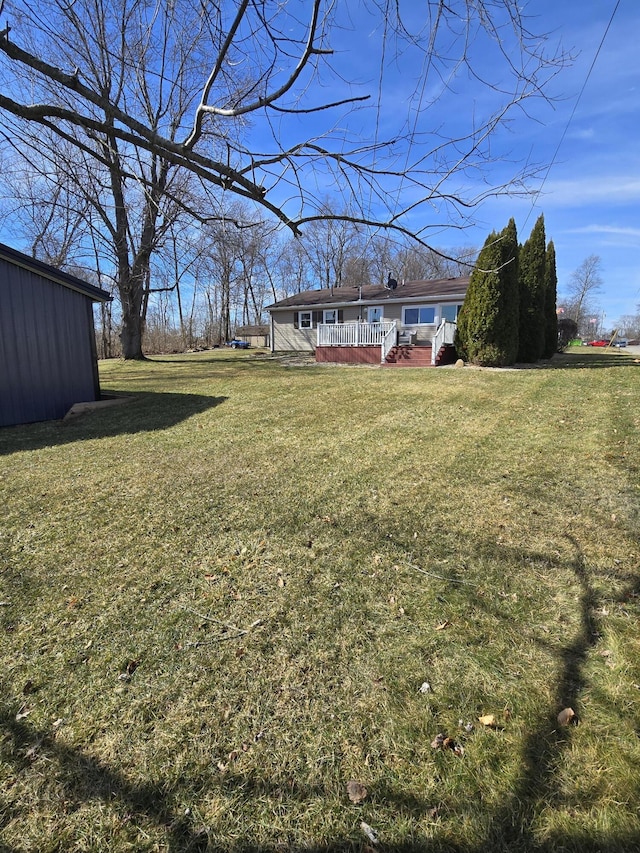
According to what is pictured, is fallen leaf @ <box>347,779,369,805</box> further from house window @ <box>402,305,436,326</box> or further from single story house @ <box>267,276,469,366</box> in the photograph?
house window @ <box>402,305,436,326</box>

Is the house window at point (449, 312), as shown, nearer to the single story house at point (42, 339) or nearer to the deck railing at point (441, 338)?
the deck railing at point (441, 338)

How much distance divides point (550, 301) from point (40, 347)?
18177 millimetres

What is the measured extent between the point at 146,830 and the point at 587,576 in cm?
257

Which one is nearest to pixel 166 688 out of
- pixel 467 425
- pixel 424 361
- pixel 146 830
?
pixel 146 830

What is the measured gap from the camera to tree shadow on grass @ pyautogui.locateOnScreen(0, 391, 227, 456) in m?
6.18

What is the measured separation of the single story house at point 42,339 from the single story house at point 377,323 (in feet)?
29.9

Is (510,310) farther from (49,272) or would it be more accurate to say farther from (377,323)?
(49,272)

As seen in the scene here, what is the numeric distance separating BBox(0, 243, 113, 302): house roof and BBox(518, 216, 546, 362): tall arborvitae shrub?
1310cm

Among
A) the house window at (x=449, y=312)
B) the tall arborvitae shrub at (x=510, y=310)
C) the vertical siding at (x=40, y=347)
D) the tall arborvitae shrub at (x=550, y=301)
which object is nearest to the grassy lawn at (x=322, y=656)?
the vertical siding at (x=40, y=347)

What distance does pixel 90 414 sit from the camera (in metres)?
8.09

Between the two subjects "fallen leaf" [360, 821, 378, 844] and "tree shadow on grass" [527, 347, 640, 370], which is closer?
"fallen leaf" [360, 821, 378, 844]

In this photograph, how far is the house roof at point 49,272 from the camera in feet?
22.1

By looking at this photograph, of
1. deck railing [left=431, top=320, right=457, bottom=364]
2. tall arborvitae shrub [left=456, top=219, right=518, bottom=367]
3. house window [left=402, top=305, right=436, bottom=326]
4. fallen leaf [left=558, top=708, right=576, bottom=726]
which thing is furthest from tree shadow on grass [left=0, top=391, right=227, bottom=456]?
house window [left=402, top=305, right=436, bottom=326]

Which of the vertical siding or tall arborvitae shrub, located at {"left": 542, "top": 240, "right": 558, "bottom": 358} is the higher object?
tall arborvitae shrub, located at {"left": 542, "top": 240, "right": 558, "bottom": 358}
